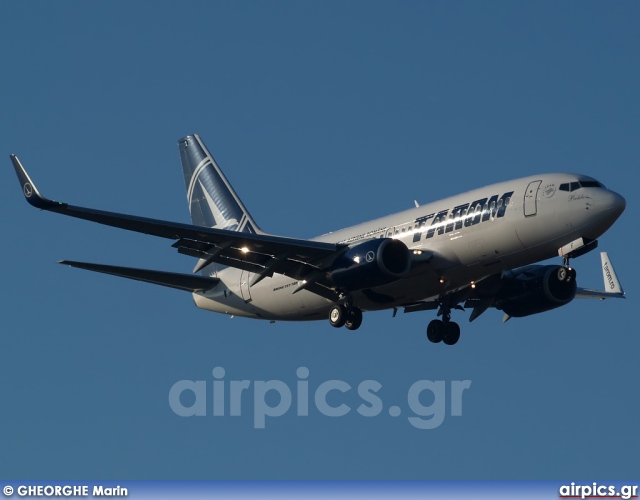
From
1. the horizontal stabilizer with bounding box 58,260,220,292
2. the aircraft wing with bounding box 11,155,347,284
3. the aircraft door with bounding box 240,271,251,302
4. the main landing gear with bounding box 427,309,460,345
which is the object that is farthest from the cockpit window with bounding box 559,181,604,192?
the horizontal stabilizer with bounding box 58,260,220,292

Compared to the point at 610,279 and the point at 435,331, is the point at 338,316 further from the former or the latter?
the point at 610,279

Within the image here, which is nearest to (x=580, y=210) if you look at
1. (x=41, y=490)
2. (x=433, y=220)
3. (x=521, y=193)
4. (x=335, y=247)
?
(x=521, y=193)

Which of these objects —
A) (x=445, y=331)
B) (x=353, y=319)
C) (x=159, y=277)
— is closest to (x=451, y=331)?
(x=445, y=331)

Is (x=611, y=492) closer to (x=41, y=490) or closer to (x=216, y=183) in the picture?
(x=41, y=490)

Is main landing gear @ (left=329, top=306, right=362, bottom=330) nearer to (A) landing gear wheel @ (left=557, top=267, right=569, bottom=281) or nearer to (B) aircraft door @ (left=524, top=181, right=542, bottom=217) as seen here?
(A) landing gear wheel @ (left=557, top=267, right=569, bottom=281)

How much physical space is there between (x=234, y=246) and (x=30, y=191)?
29.2 ft

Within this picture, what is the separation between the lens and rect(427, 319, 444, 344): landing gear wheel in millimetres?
59562

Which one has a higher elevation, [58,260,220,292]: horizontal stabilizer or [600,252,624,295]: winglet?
[600,252,624,295]: winglet

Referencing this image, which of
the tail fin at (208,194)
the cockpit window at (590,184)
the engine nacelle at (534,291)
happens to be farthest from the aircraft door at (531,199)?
the tail fin at (208,194)

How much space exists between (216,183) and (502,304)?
15.9 m

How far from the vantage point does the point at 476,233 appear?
2058 inches

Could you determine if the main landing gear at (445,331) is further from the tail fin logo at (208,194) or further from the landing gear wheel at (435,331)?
the tail fin logo at (208,194)

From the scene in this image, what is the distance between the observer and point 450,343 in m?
59.7

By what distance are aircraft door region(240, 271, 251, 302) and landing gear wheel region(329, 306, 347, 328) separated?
4.68 m
